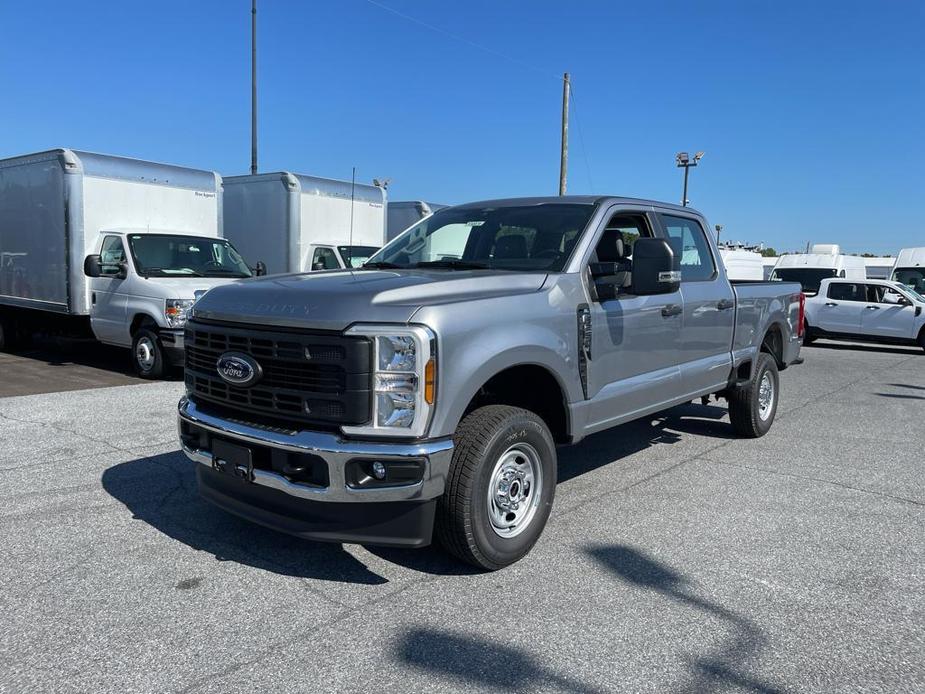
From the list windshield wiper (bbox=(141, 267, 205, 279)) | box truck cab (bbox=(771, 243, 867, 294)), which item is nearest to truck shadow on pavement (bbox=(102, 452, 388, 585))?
windshield wiper (bbox=(141, 267, 205, 279))

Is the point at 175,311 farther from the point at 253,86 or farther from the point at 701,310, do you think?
the point at 253,86

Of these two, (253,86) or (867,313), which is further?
(253,86)

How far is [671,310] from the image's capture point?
211 inches

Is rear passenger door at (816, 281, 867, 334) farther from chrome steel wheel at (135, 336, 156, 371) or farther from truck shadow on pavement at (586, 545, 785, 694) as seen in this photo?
truck shadow on pavement at (586, 545, 785, 694)

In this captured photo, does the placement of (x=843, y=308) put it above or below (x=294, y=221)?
below

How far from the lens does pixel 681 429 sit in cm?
768

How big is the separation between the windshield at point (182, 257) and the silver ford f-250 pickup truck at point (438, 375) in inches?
261

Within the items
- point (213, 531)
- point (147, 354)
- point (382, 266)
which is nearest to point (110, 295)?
point (147, 354)

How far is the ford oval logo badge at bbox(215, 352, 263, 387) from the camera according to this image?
370 cm

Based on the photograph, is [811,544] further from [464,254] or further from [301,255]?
[301,255]

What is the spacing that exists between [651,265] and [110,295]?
878cm

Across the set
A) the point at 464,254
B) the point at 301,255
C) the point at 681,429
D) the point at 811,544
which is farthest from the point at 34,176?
the point at 811,544

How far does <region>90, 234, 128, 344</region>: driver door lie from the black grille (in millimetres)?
7488

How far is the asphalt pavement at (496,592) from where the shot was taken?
9.82 ft
